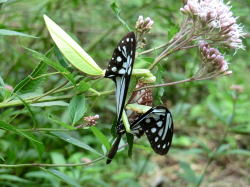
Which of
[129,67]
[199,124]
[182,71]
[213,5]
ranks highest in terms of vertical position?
[213,5]

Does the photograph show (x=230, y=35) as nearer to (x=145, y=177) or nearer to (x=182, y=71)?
(x=145, y=177)

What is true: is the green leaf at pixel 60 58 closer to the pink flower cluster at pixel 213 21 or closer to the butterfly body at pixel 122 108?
the butterfly body at pixel 122 108

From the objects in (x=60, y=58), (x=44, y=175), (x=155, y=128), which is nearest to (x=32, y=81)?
(x=60, y=58)

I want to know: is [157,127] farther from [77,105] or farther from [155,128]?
[77,105]

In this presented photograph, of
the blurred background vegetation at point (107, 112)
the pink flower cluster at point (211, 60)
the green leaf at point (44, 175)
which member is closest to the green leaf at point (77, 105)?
the blurred background vegetation at point (107, 112)

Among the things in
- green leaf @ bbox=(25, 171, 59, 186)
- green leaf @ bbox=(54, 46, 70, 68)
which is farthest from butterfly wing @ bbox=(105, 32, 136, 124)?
green leaf @ bbox=(25, 171, 59, 186)

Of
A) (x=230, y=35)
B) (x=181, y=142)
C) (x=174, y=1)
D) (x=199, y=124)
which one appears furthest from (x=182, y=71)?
(x=230, y=35)
